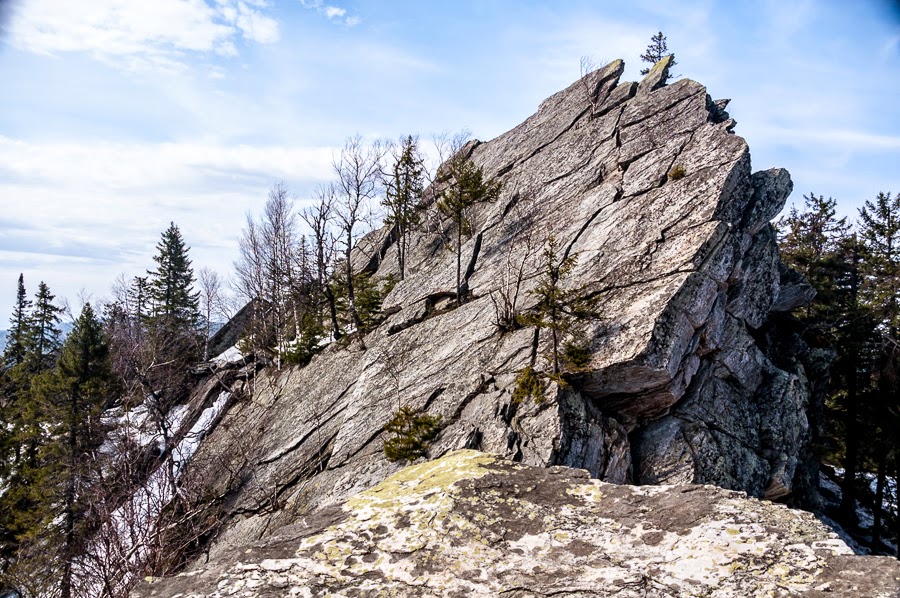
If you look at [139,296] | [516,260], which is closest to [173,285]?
[139,296]

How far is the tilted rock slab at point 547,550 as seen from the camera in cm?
448

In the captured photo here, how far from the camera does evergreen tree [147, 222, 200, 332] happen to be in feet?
184

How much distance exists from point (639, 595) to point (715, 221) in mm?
17234

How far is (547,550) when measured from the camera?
5293 mm

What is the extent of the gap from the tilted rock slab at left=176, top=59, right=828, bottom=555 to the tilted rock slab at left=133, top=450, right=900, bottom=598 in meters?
8.49

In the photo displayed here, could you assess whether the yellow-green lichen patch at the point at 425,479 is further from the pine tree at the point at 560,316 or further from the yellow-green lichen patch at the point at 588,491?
the pine tree at the point at 560,316

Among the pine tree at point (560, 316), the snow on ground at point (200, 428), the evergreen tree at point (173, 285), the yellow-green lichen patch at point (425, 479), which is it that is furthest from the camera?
the evergreen tree at point (173, 285)

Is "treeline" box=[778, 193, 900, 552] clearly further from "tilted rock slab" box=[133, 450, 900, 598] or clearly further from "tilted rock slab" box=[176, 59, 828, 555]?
"tilted rock slab" box=[133, 450, 900, 598]

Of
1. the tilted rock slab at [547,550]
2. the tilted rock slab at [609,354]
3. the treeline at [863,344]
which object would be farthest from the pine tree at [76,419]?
the treeline at [863,344]

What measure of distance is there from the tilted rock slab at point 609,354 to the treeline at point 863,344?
332cm

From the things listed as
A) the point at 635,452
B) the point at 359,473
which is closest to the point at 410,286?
the point at 359,473

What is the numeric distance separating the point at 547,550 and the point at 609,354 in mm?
11821

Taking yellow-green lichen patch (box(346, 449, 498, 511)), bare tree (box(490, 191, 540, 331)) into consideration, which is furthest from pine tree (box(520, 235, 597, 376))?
yellow-green lichen patch (box(346, 449, 498, 511))

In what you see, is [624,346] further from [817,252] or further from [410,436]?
[817,252]
